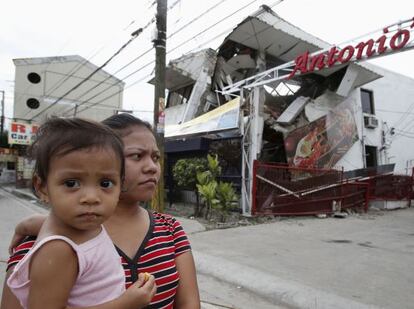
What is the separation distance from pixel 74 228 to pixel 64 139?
27cm

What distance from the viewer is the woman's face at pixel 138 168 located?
152 cm

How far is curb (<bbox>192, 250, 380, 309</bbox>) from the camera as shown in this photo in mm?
4301

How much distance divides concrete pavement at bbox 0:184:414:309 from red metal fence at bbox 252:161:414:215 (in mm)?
1584

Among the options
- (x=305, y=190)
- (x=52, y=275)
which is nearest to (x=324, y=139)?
(x=305, y=190)

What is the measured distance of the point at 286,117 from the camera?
14.0 metres

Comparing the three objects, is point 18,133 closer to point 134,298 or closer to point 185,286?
point 185,286

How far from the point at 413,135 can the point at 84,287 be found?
22.7 meters

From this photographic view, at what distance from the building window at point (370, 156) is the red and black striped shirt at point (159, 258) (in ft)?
59.5

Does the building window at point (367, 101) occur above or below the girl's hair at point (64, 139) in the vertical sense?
above

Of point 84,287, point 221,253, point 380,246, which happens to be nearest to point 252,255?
point 221,253

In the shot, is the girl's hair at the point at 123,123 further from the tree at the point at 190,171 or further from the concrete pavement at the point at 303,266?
the tree at the point at 190,171

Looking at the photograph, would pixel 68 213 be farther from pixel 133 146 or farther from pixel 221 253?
pixel 221 253

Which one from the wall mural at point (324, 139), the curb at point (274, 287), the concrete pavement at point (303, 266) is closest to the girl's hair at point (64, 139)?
the concrete pavement at point (303, 266)

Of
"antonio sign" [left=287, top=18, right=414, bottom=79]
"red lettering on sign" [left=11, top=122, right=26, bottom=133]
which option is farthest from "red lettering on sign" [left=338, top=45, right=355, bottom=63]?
"red lettering on sign" [left=11, top=122, right=26, bottom=133]
